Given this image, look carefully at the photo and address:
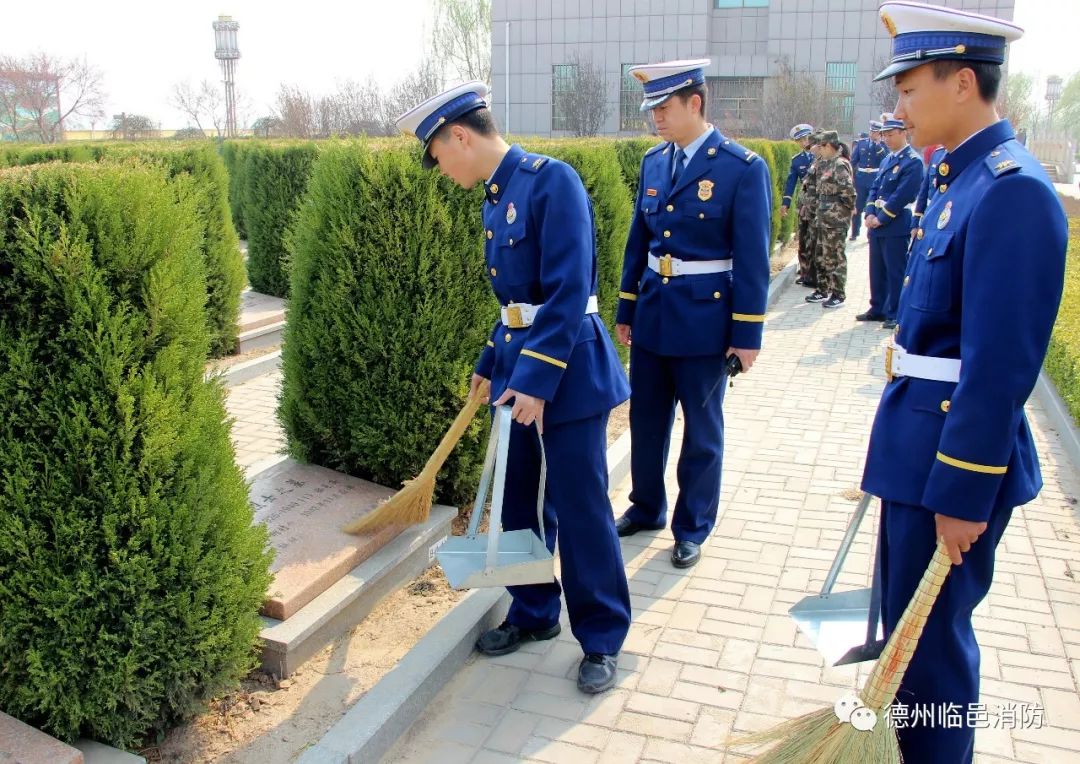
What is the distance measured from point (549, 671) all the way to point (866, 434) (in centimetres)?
366

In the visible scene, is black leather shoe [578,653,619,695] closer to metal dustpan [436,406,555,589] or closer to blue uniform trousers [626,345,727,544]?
metal dustpan [436,406,555,589]

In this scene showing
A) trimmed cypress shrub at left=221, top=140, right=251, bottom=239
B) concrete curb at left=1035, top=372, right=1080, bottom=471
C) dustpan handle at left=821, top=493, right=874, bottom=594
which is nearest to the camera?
dustpan handle at left=821, top=493, right=874, bottom=594

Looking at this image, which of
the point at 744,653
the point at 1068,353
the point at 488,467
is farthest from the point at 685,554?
the point at 1068,353

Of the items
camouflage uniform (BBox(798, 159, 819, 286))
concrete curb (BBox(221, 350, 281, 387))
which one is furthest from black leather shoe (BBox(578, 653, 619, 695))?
camouflage uniform (BBox(798, 159, 819, 286))

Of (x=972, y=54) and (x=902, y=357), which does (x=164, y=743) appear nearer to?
(x=902, y=357)

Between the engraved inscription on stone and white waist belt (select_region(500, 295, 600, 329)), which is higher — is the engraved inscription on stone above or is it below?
below

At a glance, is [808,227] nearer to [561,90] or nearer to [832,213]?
[832,213]

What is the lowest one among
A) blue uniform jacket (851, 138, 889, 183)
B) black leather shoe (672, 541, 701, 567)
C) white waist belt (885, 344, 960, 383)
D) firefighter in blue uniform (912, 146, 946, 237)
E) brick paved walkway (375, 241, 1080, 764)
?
brick paved walkway (375, 241, 1080, 764)

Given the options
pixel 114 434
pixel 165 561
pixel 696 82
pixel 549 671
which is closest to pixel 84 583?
pixel 165 561

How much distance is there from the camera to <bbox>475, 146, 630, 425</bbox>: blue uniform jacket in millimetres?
2934

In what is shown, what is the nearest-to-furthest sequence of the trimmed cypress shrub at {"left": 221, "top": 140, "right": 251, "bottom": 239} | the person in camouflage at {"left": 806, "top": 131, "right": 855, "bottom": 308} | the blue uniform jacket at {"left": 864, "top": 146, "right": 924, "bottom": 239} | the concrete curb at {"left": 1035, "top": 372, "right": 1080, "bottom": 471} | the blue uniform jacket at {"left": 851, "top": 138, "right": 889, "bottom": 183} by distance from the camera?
1. the concrete curb at {"left": 1035, "top": 372, "right": 1080, "bottom": 471}
2. the blue uniform jacket at {"left": 864, "top": 146, "right": 924, "bottom": 239}
3. the person in camouflage at {"left": 806, "top": 131, "right": 855, "bottom": 308}
4. the trimmed cypress shrub at {"left": 221, "top": 140, "right": 251, "bottom": 239}
5. the blue uniform jacket at {"left": 851, "top": 138, "right": 889, "bottom": 183}

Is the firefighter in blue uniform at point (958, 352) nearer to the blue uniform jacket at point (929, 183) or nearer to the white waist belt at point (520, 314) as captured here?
the blue uniform jacket at point (929, 183)

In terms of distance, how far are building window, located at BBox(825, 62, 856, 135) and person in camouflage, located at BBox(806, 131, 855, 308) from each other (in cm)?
3450

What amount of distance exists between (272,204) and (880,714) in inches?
367
